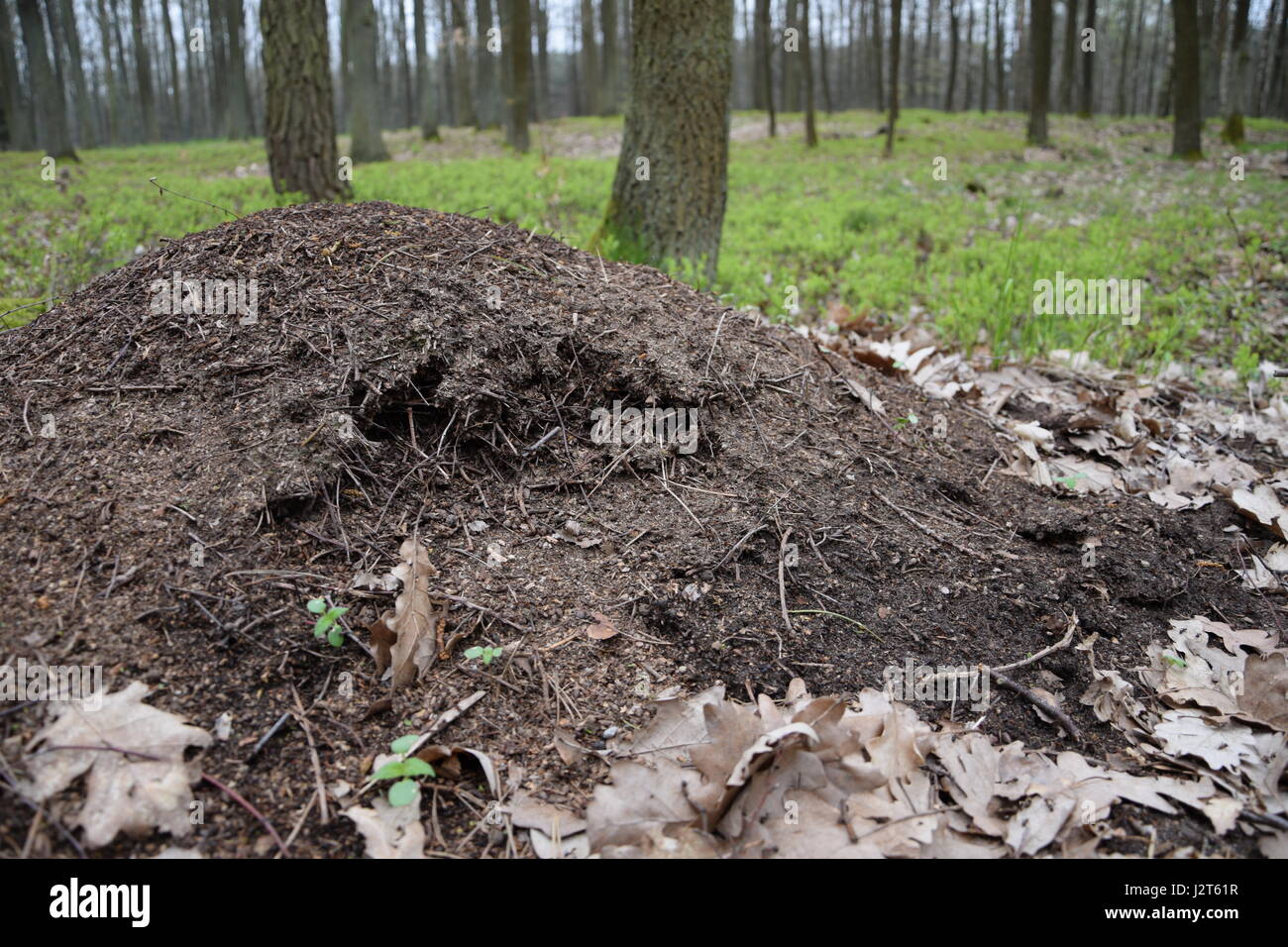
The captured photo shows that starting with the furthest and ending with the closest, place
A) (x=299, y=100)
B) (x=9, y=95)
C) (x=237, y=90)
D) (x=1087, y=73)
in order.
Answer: (x=237, y=90) < (x=1087, y=73) < (x=9, y=95) < (x=299, y=100)

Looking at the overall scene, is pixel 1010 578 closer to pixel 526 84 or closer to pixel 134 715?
pixel 134 715

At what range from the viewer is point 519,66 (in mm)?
16828

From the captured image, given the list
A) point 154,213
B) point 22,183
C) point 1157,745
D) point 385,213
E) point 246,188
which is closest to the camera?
point 1157,745

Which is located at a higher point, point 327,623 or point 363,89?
point 363,89

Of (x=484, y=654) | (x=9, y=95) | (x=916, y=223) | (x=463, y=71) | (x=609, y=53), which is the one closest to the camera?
(x=484, y=654)

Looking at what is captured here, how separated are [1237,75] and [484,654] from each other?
24.3 meters

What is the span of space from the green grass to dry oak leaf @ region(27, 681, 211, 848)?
2.41m

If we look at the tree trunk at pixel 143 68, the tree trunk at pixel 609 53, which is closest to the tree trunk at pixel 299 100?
the tree trunk at pixel 609 53

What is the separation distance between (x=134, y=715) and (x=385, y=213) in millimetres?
2105

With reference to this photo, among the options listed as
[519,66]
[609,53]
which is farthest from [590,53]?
[519,66]

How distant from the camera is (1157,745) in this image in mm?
2068

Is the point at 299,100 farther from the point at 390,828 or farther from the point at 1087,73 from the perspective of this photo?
the point at 1087,73

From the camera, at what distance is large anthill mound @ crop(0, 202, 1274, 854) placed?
1.88 metres
